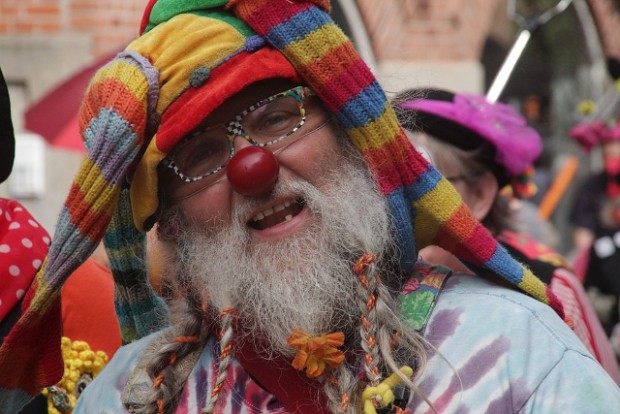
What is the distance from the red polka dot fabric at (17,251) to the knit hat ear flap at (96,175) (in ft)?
0.49

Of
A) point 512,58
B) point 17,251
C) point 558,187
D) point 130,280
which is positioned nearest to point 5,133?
point 17,251

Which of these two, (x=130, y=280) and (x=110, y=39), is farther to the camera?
(x=110, y=39)

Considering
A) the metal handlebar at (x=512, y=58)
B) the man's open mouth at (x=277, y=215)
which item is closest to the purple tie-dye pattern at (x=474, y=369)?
the man's open mouth at (x=277, y=215)

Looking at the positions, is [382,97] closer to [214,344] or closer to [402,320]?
[402,320]

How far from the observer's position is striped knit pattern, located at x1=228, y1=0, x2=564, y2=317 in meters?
1.91

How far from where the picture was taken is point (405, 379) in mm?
1708

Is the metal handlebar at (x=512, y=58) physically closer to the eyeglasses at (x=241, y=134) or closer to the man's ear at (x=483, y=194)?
the man's ear at (x=483, y=194)

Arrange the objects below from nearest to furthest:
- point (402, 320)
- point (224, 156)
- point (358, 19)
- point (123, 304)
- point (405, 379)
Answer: point (405, 379) → point (402, 320) → point (224, 156) → point (123, 304) → point (358, 19)

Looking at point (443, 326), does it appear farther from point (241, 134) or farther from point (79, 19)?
point (79, 19)

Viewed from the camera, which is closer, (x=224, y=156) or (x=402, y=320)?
(x=402, y=320)

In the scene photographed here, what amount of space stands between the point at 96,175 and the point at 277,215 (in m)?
0.38

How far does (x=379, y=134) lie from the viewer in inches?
75.7

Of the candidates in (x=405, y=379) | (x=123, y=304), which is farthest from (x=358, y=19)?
(x=405, y=379)

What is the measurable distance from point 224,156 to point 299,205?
19cm
